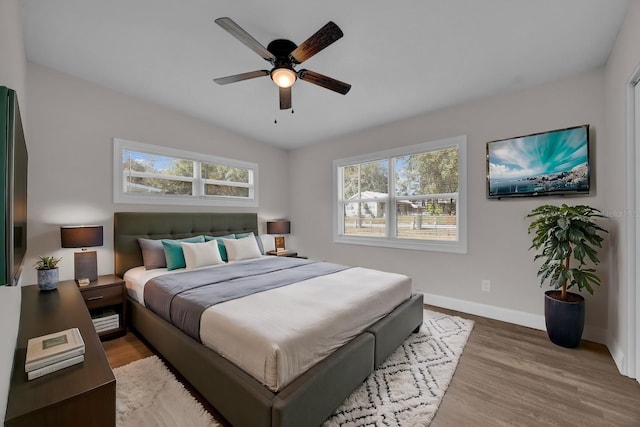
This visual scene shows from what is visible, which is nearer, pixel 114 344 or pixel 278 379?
pixel 278 379

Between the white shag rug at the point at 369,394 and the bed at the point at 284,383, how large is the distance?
99 millimetres

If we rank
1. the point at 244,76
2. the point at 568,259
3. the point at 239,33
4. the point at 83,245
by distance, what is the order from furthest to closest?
the point at 83,245 → the point at 568,259 → the point at 244,76 → the point at 239,33

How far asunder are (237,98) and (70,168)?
77.9 inches

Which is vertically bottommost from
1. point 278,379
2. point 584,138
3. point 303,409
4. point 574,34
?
point 303,409

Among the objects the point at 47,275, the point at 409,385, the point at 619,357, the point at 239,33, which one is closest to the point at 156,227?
the point at 47,275

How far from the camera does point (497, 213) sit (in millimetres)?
3100

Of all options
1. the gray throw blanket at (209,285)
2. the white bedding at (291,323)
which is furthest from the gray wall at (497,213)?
the gray throw blanket at (209,285)

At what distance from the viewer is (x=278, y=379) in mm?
1372

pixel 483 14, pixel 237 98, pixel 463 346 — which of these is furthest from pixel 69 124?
pixel 463 346

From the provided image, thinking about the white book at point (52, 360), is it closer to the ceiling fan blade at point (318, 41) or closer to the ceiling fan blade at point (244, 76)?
the ceiling fan blade at point (244, 76)

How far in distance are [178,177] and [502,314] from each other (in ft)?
14.8

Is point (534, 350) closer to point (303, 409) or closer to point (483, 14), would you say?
Answer: point (303, 409)

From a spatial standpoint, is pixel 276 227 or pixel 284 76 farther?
pixel 276 227

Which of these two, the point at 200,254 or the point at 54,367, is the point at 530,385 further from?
the point at 200,254
